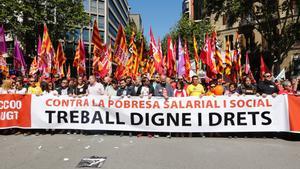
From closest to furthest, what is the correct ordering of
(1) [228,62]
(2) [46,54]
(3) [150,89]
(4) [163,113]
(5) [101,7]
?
1. (4) [163,113]
2. (3) [150,89]
3. (2) [46,54]
4. (1) [228,62]
5. (5) [101,7]

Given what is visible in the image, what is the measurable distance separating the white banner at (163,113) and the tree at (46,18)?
27.8m

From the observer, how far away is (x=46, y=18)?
38625mm

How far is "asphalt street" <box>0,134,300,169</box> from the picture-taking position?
657 cm

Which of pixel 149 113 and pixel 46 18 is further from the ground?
pixel 46 18

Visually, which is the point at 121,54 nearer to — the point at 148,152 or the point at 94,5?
the point at 148,152

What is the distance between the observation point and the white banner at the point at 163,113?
9.48 meters

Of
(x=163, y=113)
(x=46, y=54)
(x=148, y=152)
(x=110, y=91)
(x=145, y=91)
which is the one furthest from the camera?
(x=46, y=54)

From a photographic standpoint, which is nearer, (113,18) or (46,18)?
(46,18)

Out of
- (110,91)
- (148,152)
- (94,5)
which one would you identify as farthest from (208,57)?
(94,5)

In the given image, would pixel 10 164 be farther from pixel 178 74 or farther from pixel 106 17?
pixel 106 17

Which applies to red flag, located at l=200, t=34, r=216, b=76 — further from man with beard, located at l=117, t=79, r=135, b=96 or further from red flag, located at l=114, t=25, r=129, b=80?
man with beard, located at l=117, t=79, r=135, b=96

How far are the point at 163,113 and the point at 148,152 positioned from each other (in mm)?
2297

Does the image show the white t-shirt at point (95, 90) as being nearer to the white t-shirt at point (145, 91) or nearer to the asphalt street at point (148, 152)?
the white t-shirt at point (145, 91)

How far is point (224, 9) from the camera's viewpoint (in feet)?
90.3
